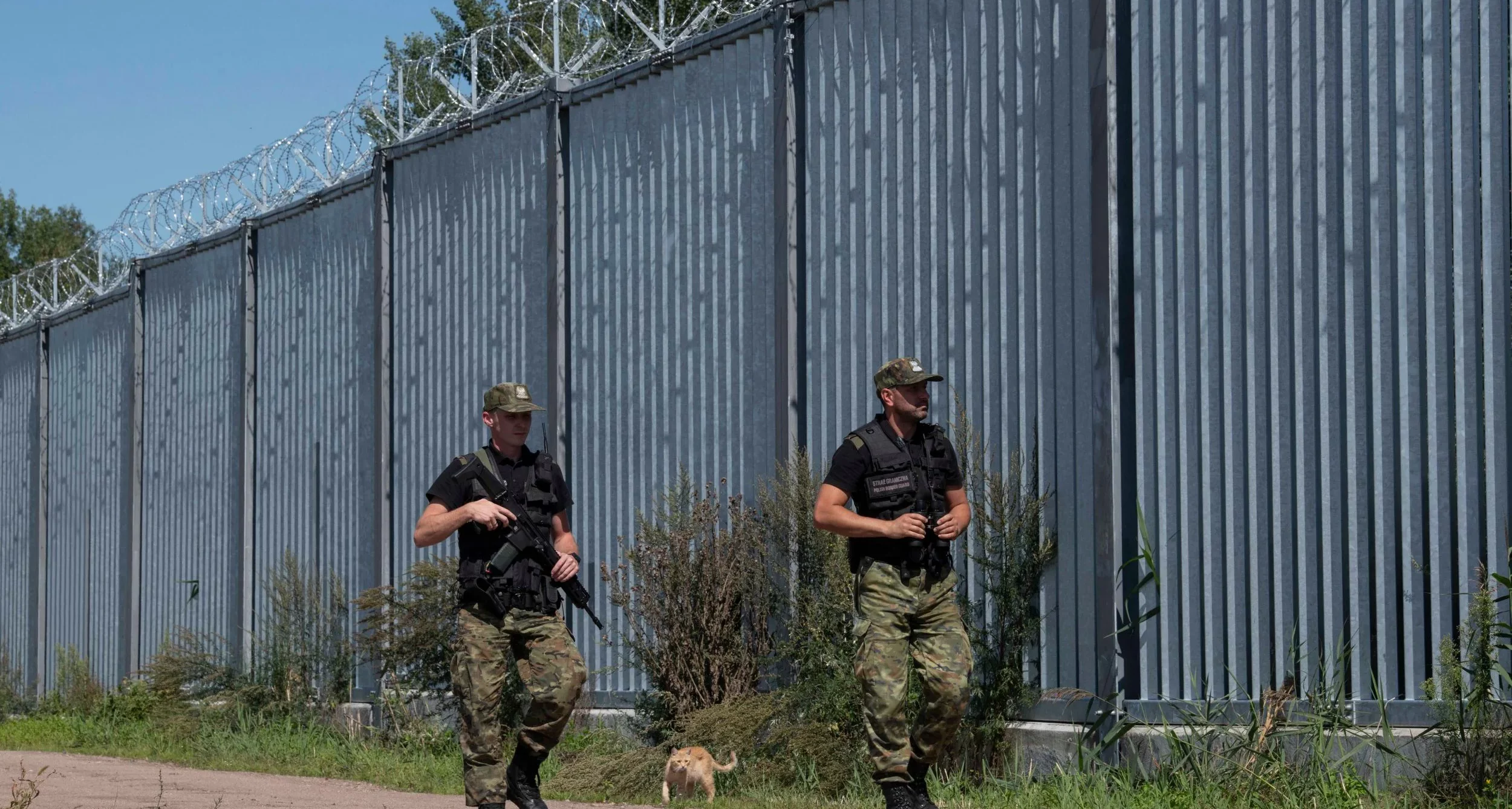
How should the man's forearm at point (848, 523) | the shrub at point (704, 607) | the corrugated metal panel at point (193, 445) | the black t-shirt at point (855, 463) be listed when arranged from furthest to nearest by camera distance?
the corrugated metal panel at point (193, 445)
the shrub at point (704, 607)
the black t-shirt at point (855, 463)
the man's forearm at point (848, 523)

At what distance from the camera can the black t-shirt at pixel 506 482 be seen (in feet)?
24.7

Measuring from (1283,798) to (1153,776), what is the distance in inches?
30.7

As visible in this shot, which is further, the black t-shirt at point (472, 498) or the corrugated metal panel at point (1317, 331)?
the black t-shirt at point (472, 498)

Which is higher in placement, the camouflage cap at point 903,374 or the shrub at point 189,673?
the camouflage cap at point 903,374

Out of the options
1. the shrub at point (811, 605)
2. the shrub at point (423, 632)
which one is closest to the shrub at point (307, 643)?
the shrub at point (423, 632)

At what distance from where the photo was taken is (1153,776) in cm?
767

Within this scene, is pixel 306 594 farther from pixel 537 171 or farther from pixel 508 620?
pixel 508 620

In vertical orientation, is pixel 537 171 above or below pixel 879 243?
above

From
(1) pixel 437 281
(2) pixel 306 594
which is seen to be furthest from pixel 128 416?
(1) pixel 437 281

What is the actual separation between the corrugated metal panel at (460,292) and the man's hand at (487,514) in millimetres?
4693

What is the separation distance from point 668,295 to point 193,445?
7.31 meters

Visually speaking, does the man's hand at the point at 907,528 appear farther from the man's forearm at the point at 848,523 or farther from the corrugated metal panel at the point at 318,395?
→ the corrugated metal panel at the point at 318,395

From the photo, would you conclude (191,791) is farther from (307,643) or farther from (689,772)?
(307,643)

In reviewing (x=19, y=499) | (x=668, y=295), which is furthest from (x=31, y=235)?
(x=668, y=295)
